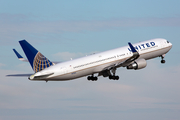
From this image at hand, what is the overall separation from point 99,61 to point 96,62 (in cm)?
60

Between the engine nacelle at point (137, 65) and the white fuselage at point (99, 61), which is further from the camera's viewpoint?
the engine nacelle at point (137, 65)

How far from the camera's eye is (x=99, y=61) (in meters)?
60.5

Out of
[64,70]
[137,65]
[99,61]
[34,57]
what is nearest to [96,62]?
[99,61]

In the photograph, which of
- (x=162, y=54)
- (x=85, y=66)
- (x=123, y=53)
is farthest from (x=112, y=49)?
(x=162, y=54)

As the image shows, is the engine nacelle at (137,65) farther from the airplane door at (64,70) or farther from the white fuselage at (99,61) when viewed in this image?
the airplane door at (64,70)

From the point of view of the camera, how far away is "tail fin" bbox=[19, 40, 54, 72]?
54531 mm

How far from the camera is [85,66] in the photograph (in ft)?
193

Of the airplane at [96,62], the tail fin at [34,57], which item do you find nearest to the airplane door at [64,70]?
the airplane at [96,62]

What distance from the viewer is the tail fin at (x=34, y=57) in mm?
54531

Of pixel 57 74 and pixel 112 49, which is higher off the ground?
pixel 112 49

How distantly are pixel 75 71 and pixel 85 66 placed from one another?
196 cm

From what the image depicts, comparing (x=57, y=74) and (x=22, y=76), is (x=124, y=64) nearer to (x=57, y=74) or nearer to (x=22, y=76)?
(x=57, y=74)

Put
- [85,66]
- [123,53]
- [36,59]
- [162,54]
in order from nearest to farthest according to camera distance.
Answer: [36,59]
[85,66]
[123,53]
[162,54]

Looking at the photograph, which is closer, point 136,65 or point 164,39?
point 136,65
